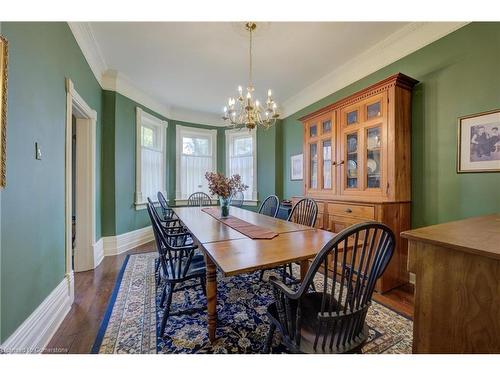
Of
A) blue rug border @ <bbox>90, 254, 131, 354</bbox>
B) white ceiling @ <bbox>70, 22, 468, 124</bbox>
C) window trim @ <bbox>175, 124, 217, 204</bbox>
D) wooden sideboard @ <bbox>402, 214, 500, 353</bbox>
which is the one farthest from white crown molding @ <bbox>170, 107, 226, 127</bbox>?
wooden sideboard @ <bbox>402, 214, 500, 353</bbox>

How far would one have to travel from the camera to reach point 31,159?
4.83ft

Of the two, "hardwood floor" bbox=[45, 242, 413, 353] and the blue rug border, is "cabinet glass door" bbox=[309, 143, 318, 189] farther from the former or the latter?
the blue rug border

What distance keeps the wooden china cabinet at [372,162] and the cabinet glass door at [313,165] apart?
0.58ft

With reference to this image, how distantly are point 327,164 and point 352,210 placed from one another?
827 mm

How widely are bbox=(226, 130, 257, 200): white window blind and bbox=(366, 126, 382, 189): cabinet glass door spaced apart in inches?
110

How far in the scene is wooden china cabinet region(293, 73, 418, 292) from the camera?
2250 millimetres

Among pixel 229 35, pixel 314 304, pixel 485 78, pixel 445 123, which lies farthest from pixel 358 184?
pixel 229 35

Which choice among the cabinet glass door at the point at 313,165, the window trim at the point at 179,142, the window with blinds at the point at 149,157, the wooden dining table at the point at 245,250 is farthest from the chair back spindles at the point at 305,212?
the window trim at the point at 179,142

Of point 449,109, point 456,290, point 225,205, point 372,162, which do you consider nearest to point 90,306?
point 225,205

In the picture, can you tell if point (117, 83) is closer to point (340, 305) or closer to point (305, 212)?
point (305, 212)

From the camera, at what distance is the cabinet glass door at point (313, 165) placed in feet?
10.6

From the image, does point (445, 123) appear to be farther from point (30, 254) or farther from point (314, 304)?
point (30, 254)

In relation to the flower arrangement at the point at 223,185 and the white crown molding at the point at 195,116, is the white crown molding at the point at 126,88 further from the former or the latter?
the flower arrangement at the point at 223,185

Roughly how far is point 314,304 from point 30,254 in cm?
185
